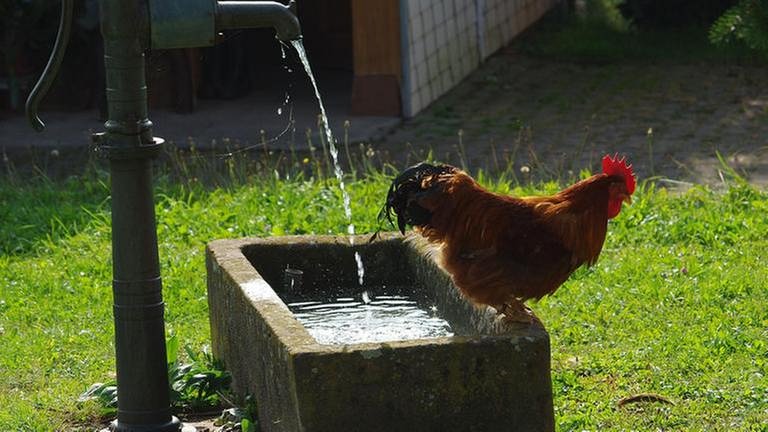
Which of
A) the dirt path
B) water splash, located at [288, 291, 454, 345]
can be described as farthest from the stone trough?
the dirt path

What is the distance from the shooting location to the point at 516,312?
15.3 feet

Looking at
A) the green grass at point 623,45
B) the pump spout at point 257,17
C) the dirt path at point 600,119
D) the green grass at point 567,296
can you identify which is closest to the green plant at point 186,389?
the green grass at point 567,296

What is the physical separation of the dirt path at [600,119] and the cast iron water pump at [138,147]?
514cm

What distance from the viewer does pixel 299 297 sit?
5.82 meters

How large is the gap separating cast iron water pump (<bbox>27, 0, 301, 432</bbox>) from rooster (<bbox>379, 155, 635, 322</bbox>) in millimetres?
838

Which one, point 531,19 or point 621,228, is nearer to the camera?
point 621,228

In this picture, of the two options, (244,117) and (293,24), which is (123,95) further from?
(244,117)

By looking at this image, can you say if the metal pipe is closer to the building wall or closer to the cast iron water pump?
the cast iron water pump

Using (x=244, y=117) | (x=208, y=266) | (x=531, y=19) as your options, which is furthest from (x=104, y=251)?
(x=531, y=19)

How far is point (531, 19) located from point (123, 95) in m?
12.6

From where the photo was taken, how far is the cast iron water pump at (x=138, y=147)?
14.7 feet

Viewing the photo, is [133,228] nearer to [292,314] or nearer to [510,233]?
[292,314]

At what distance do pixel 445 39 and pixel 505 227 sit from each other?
901 centimetres

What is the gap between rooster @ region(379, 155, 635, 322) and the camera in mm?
4789
